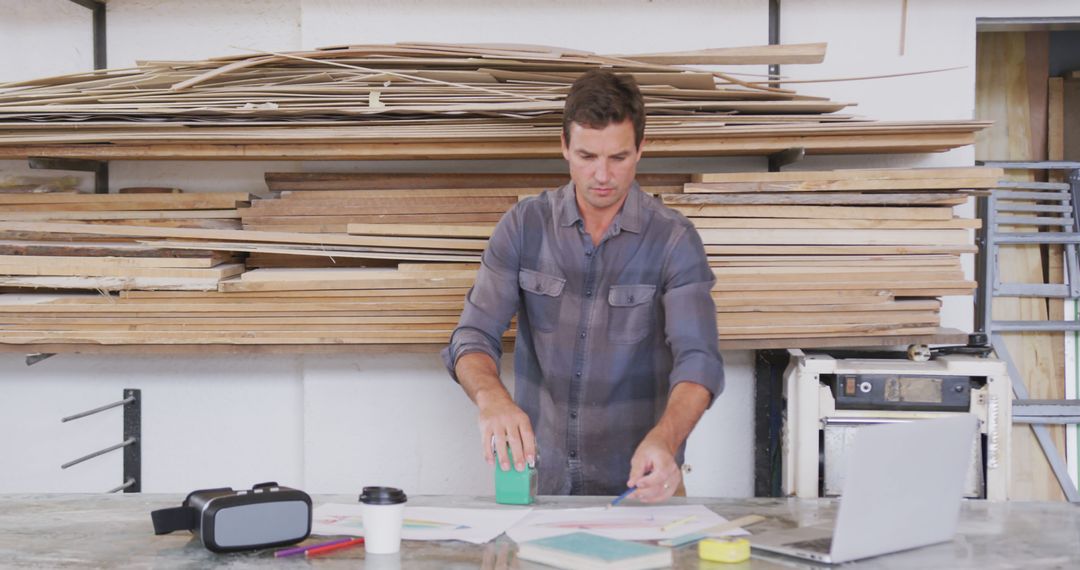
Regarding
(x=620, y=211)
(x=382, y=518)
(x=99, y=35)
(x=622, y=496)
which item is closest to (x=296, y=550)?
(x=382, y=518)

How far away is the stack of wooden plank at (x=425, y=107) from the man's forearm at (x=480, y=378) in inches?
29.7

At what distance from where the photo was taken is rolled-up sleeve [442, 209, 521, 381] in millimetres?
2537

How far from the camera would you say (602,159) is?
7.92 ft

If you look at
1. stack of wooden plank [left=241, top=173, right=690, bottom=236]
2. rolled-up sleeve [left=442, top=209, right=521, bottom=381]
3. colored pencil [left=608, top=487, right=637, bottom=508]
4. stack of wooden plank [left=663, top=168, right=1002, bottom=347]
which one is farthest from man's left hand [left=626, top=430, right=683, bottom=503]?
stack of wooden plank [left=241, top=173, right=690, bottom=236]

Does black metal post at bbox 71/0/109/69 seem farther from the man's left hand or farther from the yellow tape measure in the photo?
the yellow tape measure

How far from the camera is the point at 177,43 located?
345 cm

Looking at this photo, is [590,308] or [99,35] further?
[99,35]

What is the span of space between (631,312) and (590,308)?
101mm

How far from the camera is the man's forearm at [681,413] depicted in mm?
2154

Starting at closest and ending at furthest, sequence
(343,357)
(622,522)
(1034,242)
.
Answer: (622,522) < (343,357) < (1034,242)

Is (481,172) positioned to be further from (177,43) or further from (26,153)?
(26,153)

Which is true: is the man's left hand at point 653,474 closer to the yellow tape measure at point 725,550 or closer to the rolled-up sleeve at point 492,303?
the yellow tape measure at point 725,550

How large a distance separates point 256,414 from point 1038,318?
3.27 metres

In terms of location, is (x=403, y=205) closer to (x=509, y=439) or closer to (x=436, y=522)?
(x=509, y=439)
